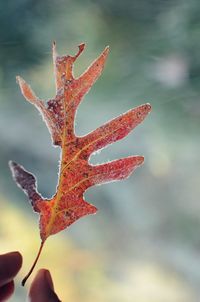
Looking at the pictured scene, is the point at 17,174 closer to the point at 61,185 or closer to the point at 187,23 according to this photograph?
the point at 61,185

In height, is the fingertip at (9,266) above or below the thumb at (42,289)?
above

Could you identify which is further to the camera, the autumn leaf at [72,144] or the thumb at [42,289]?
the autumn leaf at [72,144]

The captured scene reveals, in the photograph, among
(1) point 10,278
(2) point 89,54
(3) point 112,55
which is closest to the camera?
(1) point 10,278

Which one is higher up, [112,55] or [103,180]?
[112,55]

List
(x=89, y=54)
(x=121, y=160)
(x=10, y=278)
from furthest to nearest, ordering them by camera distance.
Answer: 1. (x=89, y=54)
2. (x=121, y=160)
3. (x=10, y=278)

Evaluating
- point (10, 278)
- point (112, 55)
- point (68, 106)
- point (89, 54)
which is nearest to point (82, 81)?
point (68, 106)
